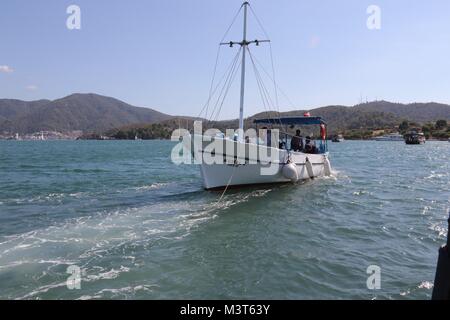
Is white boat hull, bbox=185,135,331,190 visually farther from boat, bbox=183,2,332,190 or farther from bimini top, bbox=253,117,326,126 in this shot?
bimini top, bbox=253,117,326,126

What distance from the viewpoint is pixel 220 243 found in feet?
36.8

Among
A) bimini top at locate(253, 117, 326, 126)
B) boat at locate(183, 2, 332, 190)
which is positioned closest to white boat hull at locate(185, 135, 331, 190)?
boat at locate(183, 2, 332, 190)

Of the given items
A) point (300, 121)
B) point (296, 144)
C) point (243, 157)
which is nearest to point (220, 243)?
point (243, 157)

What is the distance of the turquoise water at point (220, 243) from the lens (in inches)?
319

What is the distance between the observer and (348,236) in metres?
12.2

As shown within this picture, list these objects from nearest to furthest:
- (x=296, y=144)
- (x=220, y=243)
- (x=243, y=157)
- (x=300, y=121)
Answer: (x=220, y=243), (x=243, y=157), (x=296, y=144), (x=300, y=121)

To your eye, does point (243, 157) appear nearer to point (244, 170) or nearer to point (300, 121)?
point (244, 170)

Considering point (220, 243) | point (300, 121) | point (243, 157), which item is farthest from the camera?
point (300, 121)

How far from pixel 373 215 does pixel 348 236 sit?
12.1 ft

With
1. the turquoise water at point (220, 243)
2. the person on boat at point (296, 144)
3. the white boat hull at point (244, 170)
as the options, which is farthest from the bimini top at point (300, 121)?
the turquoise water at point (220, 243)

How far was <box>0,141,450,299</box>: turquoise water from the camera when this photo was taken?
26.6 ft
